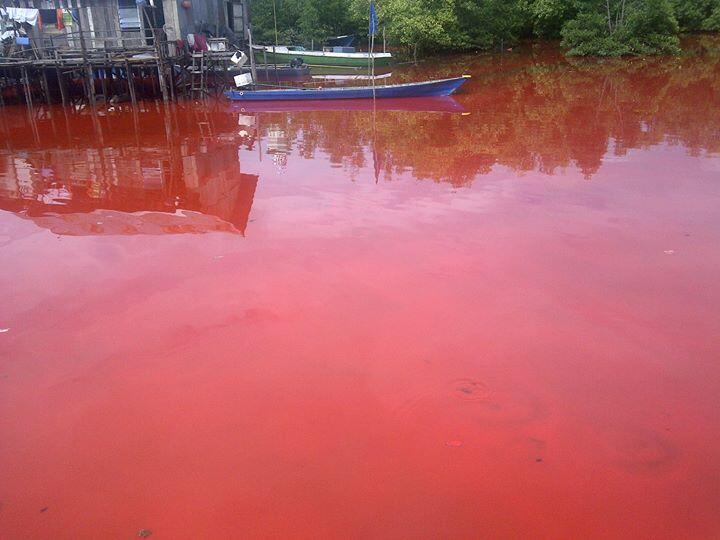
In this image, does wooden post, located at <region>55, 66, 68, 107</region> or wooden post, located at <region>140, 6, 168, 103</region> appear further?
wooden post, located at <region>55, 66, 68, 107</region>

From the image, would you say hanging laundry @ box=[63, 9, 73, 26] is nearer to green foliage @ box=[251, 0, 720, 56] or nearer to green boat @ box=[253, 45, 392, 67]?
green boat @ box=[253, 45, 392, 67]

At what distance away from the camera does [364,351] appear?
221 inches

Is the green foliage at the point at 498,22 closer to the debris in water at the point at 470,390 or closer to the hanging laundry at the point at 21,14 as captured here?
the hanging laundry at the point at 21,14

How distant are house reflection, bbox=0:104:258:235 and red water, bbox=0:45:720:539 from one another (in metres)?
0.08

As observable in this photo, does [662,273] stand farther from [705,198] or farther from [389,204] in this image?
[389,204]

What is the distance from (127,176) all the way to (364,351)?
25.3 feet

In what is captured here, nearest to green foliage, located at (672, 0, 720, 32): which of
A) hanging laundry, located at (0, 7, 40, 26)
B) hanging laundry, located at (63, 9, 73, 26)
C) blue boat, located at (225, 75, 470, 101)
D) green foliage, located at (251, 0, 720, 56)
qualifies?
green foliage, located at (251, 0, 720, 56)

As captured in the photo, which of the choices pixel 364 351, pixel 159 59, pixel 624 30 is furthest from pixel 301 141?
pixel 624 30

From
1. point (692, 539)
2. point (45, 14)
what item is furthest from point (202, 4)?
point (692, 539)

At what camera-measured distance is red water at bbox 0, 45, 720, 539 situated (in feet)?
13.2

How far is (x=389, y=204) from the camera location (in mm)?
9500

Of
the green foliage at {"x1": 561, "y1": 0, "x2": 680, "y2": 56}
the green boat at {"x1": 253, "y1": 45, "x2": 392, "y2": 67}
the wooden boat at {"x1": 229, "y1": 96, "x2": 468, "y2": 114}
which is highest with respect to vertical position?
the green foliage at {"x1": 561, "y1": 0, "x2": 680, "y2": 56}

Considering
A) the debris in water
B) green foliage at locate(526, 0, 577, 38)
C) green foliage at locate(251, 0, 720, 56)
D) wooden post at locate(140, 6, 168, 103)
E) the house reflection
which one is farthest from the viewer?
green foliage at locate(526, 0, 577, 38)

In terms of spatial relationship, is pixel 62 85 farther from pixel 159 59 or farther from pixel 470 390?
pixel 470 390
